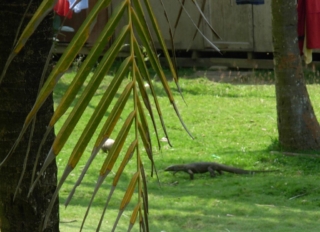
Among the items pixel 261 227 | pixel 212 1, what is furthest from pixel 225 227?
pixel 212 1

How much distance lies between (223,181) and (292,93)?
1452 millimetres

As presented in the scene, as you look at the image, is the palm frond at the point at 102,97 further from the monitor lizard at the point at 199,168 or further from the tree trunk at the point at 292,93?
the tree trunk at the point at 292,93

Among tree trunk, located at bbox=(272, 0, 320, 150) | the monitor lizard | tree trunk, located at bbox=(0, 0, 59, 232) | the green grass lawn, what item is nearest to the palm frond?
tree trunk, located at bbox=(0, 0, 59, 232)

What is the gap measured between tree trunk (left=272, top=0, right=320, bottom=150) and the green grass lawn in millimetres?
346

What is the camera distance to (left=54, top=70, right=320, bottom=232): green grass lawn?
5.38m

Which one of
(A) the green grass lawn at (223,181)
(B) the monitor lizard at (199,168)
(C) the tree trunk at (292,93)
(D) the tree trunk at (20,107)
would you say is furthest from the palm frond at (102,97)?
(C) the tree trunk at (292,93)

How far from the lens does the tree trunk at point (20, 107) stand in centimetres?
265

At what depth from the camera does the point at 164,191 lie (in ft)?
22.5

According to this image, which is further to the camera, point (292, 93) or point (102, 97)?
point (292, 93)

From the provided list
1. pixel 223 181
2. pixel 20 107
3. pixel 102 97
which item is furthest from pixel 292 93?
pixel 102 97

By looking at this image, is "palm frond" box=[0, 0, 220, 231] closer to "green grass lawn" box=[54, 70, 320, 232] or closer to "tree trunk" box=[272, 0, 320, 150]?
"green grass lawn" box=[54, 70, 320, 232]

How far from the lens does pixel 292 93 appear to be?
780 cm

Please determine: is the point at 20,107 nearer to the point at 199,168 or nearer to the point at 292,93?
the point at 199,168

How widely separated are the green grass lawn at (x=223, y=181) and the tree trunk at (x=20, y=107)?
689mm
